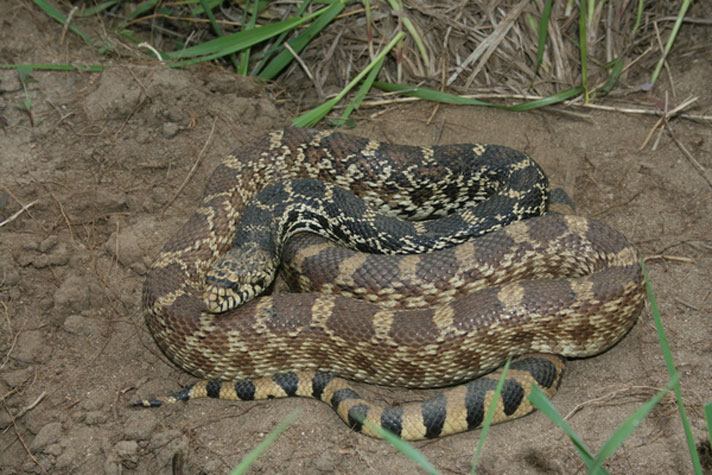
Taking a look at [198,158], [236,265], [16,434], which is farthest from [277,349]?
[198,158]

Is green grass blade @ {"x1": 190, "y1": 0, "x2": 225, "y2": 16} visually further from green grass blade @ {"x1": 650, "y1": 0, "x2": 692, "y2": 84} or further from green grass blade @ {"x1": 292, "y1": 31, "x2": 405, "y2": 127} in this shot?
green grass blade @ {"x1": 650, "y1": 0, "x2": 692, "y2": 84}

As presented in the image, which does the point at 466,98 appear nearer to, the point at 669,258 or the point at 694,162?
the point at 694,162

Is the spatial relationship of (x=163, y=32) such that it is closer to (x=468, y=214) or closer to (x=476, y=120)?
(x=476, y=120)

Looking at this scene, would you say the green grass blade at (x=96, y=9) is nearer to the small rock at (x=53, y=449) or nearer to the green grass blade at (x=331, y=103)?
the green grass blade at (x=331, y=103)

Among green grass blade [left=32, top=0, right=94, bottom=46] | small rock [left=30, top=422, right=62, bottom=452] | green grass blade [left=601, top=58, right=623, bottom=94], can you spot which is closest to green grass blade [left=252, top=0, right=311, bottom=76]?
green grass blade [left=32, top=0, right=94, bottom=46]

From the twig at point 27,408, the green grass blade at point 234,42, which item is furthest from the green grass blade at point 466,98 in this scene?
the twig at point 27,408
